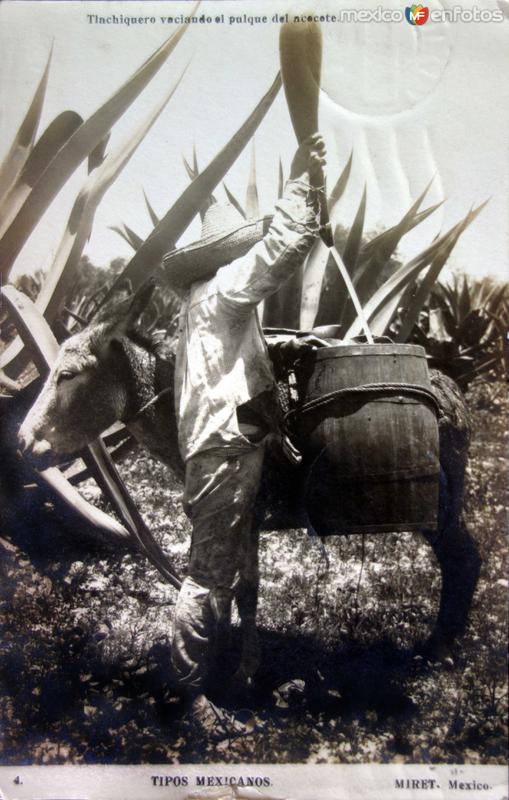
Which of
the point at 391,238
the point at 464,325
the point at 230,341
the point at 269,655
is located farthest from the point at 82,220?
the point at 269,655

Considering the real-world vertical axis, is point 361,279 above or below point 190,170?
below

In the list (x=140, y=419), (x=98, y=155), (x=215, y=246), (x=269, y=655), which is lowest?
(x=269, y=655)

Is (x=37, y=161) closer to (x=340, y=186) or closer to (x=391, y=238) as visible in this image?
(x=340, y=186)

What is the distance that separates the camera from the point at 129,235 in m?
2.68

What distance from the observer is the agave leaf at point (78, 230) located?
2.67 meters

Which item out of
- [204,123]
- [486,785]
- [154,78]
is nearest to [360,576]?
[486,785]

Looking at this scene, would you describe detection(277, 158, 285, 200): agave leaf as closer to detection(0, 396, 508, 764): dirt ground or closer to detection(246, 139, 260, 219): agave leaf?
detection(246, 139, 260, 219): agave leaf

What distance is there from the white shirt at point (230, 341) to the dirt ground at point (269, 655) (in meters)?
0.31

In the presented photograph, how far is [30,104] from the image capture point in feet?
9.00

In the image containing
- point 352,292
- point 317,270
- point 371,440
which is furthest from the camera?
point 317,270

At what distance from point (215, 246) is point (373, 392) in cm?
75

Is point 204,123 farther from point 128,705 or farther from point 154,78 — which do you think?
point 128,705

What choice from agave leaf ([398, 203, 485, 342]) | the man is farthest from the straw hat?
agave leaf ([398, 203, 485, 342])

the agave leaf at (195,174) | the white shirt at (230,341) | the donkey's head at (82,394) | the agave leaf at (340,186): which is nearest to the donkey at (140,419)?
the donkey's head at (82,394)
